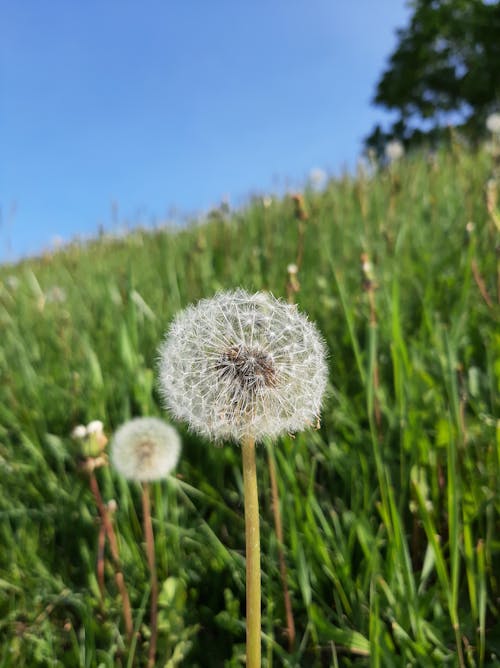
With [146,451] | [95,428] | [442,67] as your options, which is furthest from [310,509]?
[442,67]

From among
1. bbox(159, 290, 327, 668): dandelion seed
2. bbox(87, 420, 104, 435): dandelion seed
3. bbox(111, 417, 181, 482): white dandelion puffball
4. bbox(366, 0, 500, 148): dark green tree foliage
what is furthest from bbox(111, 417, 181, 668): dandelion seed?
bbox(366, 0, 500, 148): dark green tree foliage

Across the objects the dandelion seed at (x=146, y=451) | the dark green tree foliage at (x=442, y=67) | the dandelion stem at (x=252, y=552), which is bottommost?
the dandelion stem at (x=252, y=552)

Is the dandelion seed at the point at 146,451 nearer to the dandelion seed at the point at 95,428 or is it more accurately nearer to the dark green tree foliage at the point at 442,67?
the dandelion seed at the point at 95,428

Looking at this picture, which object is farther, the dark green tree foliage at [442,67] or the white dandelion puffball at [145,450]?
the dark green tree foliage at [442,67]

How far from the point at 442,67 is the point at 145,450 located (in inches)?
1088

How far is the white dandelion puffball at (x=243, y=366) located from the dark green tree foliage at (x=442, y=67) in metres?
23.3

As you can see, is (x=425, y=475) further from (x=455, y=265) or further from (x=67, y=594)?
(x=455, y=265)

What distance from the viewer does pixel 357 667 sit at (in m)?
1.08

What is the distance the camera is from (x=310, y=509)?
4.02 feet

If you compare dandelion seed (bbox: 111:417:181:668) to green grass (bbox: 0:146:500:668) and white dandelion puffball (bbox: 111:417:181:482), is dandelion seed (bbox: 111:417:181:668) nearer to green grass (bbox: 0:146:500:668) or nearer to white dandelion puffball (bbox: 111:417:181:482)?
white dandelion puffball (bbox: 111:417:181:482)

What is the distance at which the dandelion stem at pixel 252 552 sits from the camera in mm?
641

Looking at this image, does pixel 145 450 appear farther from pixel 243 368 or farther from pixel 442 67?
pixel 442 67

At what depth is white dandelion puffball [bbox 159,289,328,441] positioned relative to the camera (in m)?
0.75

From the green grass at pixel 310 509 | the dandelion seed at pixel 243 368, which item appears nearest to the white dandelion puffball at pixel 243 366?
the dandelion seed at pixel 243 368
